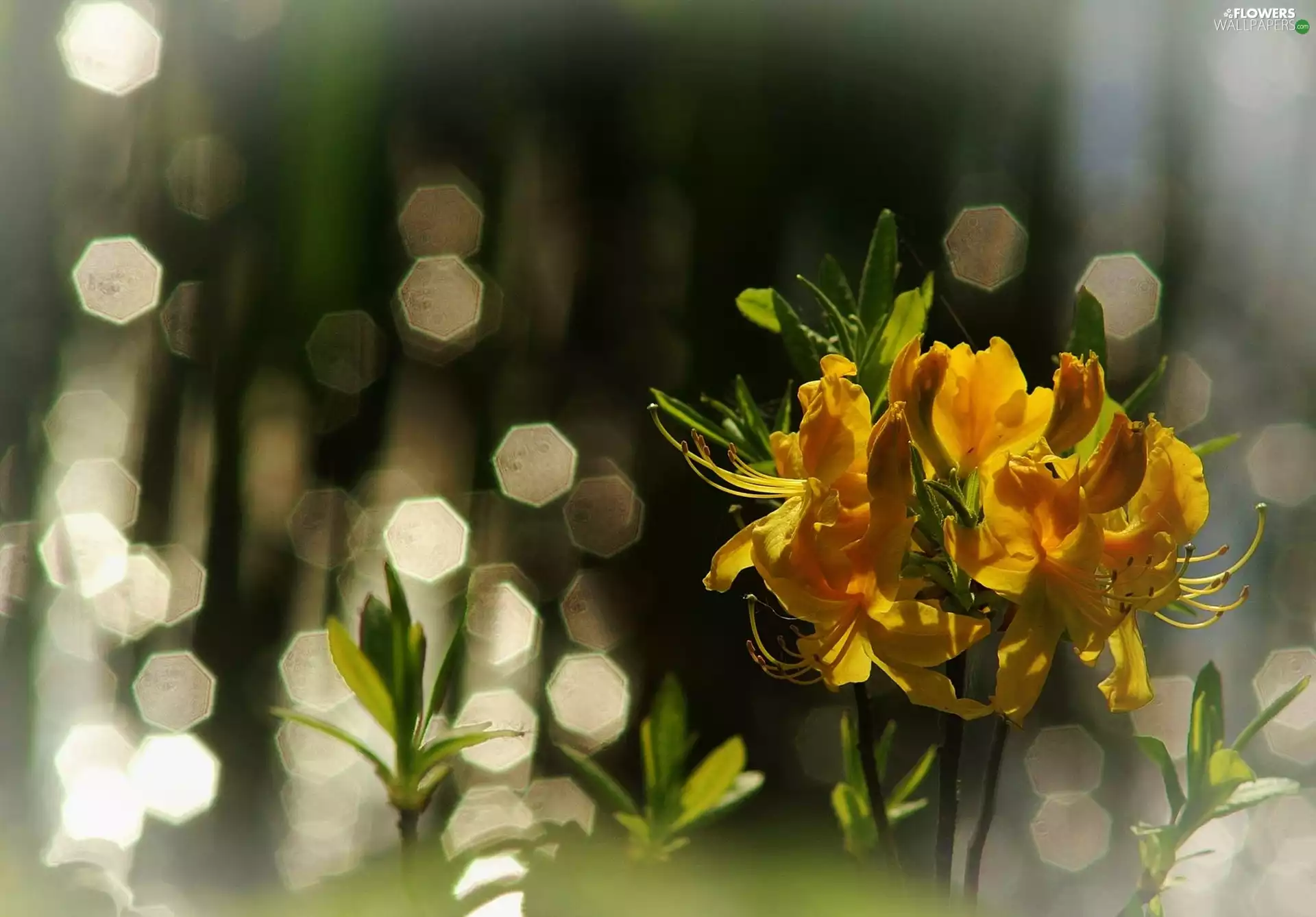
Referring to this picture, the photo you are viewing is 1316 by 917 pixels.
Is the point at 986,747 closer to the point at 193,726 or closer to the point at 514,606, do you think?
the point at 514,606

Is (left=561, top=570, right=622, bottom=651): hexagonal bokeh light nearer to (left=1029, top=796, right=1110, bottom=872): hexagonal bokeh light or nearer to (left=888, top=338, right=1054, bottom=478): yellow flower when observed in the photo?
(left=1029, top=796, right=1110, bottom=872): hexagonal bokeh light

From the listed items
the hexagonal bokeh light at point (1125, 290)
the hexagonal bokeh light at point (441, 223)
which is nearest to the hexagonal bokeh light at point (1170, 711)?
the hexagonal bokeh light at point (1125, 290)

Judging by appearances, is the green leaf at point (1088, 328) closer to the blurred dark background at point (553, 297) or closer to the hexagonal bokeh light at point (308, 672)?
the blurred dark background at point (553, 297)

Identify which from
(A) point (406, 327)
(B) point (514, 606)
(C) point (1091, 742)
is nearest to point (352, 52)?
(A) point (406, 327)

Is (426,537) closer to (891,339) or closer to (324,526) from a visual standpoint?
(324,526)

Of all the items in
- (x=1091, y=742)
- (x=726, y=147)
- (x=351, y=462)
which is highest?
(x=726, y=147)

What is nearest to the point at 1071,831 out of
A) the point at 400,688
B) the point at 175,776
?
the point at 400,688
